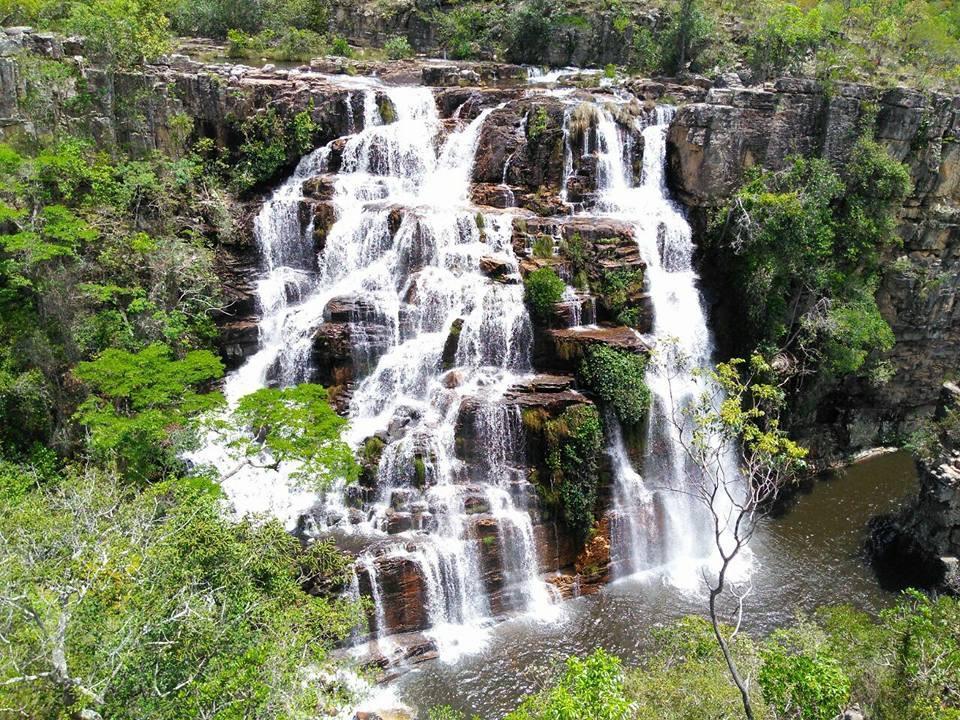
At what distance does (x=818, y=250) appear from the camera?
23672 millimetres

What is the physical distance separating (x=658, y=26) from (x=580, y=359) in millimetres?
26833

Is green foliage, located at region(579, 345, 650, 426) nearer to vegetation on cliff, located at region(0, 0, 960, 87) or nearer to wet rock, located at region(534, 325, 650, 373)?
wet rock, located at region(534, 325, 650, 373)

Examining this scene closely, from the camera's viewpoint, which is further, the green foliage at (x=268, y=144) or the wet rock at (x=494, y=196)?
the green foliage at (x=268, y=144)

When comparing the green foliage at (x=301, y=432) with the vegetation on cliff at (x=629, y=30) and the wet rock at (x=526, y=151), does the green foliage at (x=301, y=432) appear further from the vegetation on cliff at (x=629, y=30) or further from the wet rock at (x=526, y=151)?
the vegetation on cliff at (x=629, y=30)

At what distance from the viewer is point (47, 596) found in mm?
11031

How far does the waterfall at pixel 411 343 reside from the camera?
1791 centimetres

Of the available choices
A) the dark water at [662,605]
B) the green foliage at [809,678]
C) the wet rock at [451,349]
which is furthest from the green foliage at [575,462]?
the green foliage at [809,678]

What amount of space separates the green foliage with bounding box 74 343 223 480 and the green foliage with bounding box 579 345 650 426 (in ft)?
35.0

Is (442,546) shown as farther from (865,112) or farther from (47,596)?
(865,112)

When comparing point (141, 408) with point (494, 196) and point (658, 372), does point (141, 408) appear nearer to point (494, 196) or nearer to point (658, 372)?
point (494, 196)

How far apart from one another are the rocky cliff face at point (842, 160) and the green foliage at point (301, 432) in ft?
48.6

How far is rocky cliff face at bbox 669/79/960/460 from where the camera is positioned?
24.2 metres

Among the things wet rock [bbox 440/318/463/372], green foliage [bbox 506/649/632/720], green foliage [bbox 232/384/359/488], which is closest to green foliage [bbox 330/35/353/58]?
wet rock [bbox 440/318/463/372]

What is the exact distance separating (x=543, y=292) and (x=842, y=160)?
43.7ft
